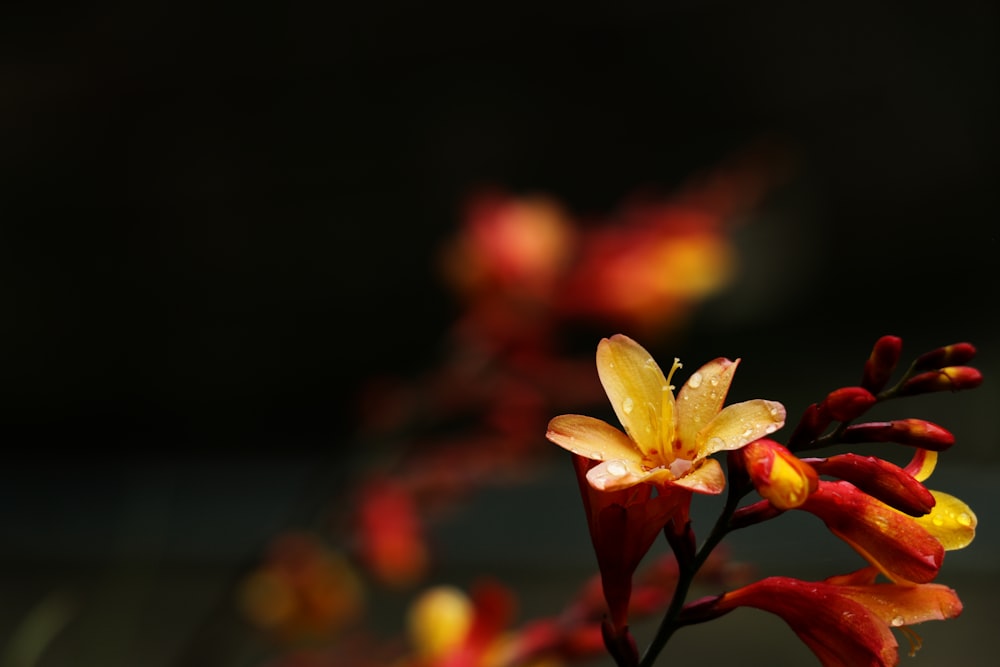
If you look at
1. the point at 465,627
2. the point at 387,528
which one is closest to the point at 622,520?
the point at 465,627

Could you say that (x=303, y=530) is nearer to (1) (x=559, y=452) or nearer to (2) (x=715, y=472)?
(2) (x=715, y=472)

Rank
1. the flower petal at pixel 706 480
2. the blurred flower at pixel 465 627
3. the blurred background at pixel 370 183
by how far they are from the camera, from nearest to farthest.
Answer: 1. the flower petal at pixel 706 480
2. the blurred flower at pixel 465 627
3. the blurred background at pixel 370 183

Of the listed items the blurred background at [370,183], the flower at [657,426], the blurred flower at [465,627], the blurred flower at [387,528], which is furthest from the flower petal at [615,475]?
the blurred background at [370,183]

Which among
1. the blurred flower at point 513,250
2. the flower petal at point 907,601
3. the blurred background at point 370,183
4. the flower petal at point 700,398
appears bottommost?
the flower petal at point 907,601

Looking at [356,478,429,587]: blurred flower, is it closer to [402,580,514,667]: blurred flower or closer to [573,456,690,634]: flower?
[402,580,514,667]: blurred flower

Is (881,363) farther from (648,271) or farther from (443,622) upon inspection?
(648,271)

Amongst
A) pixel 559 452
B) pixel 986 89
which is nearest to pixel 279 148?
pixel 559 452

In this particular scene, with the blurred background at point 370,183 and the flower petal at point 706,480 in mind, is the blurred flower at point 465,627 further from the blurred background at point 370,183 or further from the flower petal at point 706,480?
the blurred background at point 370,183

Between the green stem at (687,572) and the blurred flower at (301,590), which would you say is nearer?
the green stem at (687,572)
